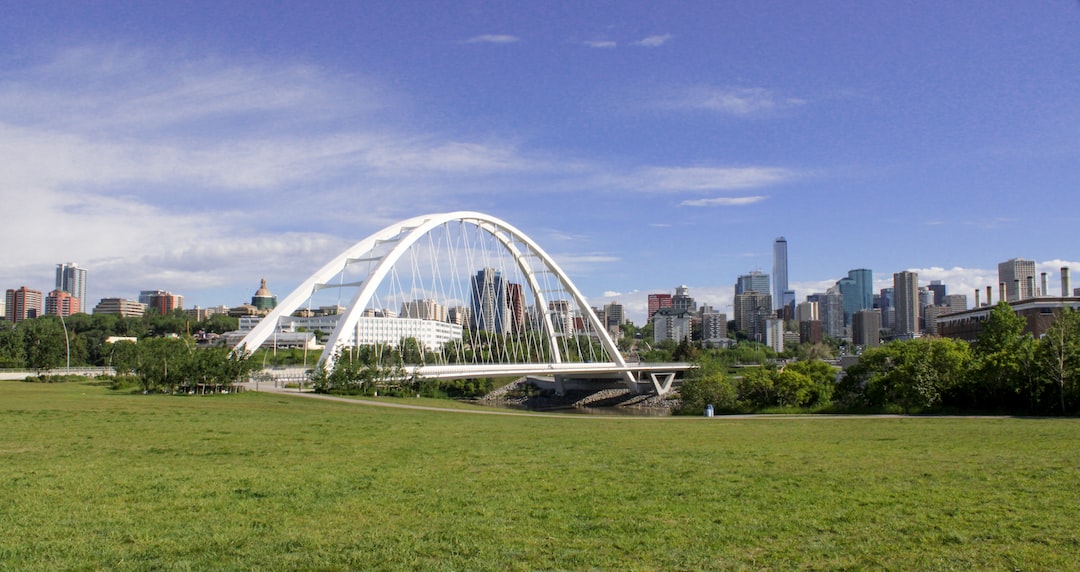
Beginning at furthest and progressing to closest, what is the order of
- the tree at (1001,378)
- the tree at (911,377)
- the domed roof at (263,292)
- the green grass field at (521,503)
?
1. the domed roof at (263,292)
2. the tree at (911,377)
3. the tree at (1001,378)
4. the green grass field at (521,503)

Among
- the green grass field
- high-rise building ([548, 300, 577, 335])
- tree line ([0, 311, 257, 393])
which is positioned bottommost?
the green grass field

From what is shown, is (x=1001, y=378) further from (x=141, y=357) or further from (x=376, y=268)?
(x=141, y=357)

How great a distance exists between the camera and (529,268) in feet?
210

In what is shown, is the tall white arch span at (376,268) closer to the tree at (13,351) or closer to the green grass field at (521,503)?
the green grass field at (521,503)

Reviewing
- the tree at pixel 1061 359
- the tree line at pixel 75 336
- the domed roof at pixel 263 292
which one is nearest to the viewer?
the tree at pixel 1061 359

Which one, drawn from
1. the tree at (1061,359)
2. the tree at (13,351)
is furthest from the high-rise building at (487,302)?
the tree at (13,351)

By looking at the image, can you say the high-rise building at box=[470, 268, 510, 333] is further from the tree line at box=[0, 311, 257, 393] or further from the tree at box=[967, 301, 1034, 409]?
the tree at box=[967, 301, 1034, 409]

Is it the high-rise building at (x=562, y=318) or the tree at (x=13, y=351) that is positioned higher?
the high-rise building at (x=562, y=318)

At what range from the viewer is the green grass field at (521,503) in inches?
290

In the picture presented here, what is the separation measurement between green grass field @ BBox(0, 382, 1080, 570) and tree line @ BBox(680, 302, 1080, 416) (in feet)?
64.1

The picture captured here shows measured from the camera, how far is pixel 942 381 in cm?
3862

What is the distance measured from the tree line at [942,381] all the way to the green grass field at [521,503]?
1953cm

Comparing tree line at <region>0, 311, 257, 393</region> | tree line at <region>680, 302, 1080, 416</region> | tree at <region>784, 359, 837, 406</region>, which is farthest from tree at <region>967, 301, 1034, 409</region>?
tree line at <region>0, 311, 257, 393</region>

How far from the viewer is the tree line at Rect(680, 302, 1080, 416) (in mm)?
34281
